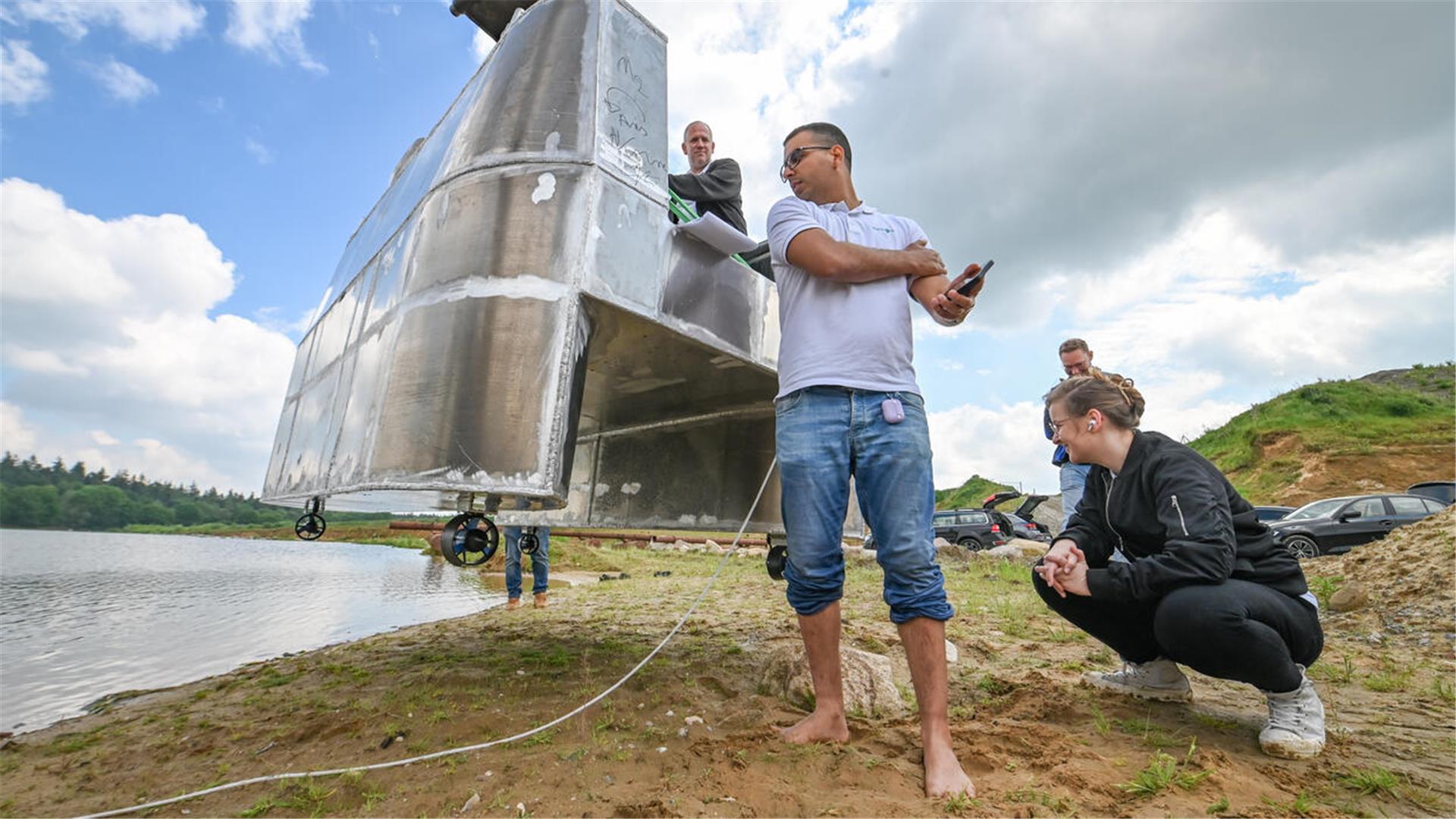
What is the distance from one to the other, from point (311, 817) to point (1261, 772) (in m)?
2.73

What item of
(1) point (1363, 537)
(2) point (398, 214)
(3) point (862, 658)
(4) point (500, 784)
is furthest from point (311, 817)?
(1) point (1363, 537)

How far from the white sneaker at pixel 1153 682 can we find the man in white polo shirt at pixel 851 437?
1.30m

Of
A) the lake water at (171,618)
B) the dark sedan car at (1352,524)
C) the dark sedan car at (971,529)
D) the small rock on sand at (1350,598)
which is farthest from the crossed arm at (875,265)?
the dark sedan car at (971,529)

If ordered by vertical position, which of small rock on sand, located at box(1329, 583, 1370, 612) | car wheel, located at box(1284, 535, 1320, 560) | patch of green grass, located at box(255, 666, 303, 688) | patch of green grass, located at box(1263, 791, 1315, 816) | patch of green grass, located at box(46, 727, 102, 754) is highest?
car wheel, located at box(1284, 535, 1320, 560)

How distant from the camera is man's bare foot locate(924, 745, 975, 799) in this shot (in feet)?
5.49

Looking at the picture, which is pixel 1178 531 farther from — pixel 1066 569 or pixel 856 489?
pixel 856 489

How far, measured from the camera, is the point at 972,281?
2080 mm

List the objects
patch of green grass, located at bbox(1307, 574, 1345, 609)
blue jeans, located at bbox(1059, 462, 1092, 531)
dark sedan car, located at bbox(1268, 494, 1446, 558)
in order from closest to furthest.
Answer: blue jeans, located at bbox(1059, 462, 1092, 531)
patch of green grass, located at bbox(1307, 574, 1345, 609)
dark sedan car, located at bbox(1268, 494, 1446, 558)

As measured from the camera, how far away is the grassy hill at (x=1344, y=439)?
23.7 m

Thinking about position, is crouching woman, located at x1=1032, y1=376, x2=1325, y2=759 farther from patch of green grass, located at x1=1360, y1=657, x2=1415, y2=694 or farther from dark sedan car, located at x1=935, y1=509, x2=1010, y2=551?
dark sedan car, located at x1=935, y1=509, x2=1010, y2=551

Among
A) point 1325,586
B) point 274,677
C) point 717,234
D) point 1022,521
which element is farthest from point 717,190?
point 1022,521

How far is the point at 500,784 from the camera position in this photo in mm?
1912

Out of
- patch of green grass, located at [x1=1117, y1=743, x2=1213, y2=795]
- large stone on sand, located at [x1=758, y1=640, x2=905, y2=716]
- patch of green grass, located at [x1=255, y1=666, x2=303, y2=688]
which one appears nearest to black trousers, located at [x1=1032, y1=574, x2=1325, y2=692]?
patch of green grass, located at [x1=1117, y1=743, x2=1213, y2=795]

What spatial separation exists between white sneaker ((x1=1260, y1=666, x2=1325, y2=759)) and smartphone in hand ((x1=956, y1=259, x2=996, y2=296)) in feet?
5.42
